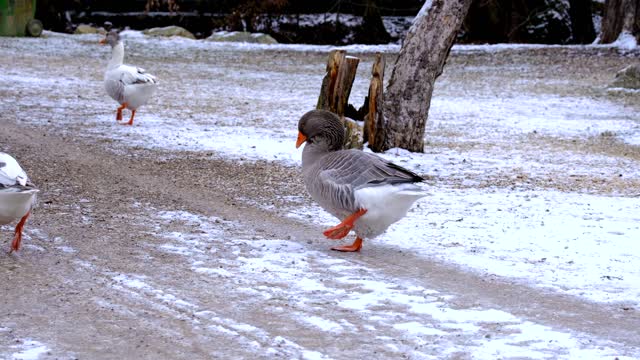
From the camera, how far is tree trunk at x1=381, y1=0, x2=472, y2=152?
34.3 ft

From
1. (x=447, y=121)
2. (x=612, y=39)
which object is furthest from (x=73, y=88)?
(x=612, y=39)

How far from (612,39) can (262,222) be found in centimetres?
1883

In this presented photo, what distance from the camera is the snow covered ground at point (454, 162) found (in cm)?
533

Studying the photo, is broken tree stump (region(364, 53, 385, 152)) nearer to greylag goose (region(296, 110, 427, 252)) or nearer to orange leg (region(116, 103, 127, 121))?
orange leg (region(116, 103, 127, 121))

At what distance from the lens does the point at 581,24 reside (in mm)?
27922

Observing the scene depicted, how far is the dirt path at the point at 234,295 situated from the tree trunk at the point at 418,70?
3225 millimetres

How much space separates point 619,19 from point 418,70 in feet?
49.6

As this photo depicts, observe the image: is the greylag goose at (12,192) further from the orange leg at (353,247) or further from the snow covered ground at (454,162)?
the orange leg at (353,247)

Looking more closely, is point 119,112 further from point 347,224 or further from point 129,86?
point 347,224

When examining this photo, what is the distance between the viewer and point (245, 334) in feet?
15.6

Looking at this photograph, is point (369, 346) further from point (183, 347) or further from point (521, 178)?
point (521, 178)

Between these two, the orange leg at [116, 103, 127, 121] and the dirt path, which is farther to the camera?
the orange leg at [116, 103, 127, 121]

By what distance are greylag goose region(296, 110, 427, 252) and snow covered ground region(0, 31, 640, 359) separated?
0.31 metres

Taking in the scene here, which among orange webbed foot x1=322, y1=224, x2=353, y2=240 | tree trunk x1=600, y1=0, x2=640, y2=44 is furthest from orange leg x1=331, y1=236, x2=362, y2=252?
tree trunk x1=600, y1=0, x2=640, y2=44
